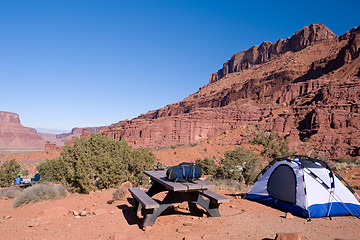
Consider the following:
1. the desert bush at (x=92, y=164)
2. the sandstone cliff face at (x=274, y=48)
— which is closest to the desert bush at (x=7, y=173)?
the desert bush at (x=92, y=164)

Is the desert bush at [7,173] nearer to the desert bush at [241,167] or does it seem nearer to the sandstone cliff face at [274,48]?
the desert bush at [241,167]

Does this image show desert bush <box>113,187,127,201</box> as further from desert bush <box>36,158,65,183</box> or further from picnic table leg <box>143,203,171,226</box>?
desert bush <box>36,158,65,183</box>

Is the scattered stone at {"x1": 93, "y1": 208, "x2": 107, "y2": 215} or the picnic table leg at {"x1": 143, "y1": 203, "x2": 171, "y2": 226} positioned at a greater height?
the picnic table leg at {"x1": 143, "y1": 203, "x2": 171, "y2": 226}

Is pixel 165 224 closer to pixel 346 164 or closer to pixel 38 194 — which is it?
pixel 38 194

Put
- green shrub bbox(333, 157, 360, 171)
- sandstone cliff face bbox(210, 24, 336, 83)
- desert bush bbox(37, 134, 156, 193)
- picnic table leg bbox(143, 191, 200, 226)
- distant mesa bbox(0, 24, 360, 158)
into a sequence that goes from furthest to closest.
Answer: sandstone cliff face bbox(210, 24, 336, 83) < distant mesa bbox(0, 24, 360, 158) < green shrub bbox(333, 157, 360, 171) < desert bush bbox(37, 134, 156, 193) < picnic table leg bbox(143, 191, 200, 226)

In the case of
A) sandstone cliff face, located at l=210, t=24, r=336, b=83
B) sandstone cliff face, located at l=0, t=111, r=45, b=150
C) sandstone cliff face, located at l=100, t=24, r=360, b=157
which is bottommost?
sandstone cliff face, located at l=0, t=111, r=45, b=150

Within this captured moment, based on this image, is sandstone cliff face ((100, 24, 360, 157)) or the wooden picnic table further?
sandstone cliff face ((100, 24, 360, 157))

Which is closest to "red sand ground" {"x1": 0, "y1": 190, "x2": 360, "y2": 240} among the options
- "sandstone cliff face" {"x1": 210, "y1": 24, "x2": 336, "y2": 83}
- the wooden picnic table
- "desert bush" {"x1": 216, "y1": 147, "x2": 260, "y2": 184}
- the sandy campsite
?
the sandy campsite

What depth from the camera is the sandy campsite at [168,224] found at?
4.09 meters

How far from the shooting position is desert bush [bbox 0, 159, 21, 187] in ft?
39.8

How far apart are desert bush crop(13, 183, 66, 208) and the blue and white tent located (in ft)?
20.4

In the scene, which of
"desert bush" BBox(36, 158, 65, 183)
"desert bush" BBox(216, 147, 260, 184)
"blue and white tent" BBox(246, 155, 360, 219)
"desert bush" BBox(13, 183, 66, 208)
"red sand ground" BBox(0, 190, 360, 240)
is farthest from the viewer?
"desert bush" BBox(216, 147, 260, 184)

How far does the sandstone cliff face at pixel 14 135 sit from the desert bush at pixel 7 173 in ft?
475

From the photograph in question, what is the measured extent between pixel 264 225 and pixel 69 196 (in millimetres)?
5906
